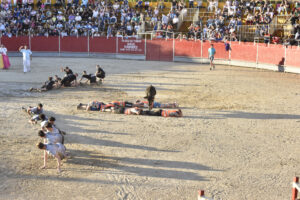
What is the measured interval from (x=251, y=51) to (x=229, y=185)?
20.2m

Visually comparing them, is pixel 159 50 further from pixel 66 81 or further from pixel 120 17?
pixel 66 81

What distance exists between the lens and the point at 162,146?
10859 millimetres

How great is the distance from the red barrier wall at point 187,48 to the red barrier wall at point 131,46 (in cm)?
292

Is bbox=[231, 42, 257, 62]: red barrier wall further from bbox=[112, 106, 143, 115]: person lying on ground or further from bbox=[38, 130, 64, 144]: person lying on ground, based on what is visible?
bbox=[38, 130, 64, 144]: person lying on ground

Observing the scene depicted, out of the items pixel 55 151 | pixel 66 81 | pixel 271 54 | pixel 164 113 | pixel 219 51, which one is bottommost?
pixel 55 151

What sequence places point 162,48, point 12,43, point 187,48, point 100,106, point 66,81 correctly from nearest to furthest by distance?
1. point 100,106
2. point 66,81
3. point 187,48
4. point 162,48
5. point 12,43

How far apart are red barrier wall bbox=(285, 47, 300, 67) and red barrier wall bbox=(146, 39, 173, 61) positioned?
30.2ft

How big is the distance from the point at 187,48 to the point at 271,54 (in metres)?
6.75

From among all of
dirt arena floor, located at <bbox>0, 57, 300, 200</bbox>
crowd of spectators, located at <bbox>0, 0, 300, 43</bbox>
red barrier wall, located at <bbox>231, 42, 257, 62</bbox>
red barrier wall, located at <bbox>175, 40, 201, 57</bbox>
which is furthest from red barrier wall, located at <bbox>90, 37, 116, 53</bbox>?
dirt arena floor, located at <bbox>0, 57, 300, 200</bbox>

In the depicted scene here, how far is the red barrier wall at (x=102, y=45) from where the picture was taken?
3350cm

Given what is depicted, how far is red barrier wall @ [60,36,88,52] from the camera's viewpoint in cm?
3406

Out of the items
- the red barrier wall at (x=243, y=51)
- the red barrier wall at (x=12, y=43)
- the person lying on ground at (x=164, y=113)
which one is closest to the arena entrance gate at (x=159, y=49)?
the red barrier wall at (x=243, y=51)

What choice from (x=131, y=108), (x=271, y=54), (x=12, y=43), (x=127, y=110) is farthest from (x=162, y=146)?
(x=12, y=43)

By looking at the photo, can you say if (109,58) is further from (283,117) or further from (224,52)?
(283,117)
